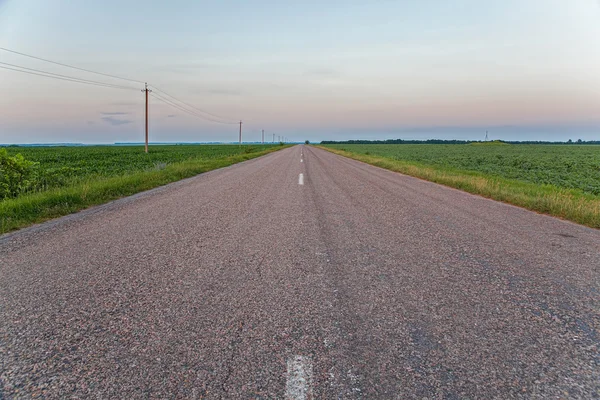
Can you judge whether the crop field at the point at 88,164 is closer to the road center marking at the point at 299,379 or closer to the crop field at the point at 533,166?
the road center marking at the point at 299,379

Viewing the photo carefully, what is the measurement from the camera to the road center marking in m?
1.86

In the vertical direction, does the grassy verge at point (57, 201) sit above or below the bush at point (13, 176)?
below

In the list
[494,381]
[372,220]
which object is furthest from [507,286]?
[372,220]

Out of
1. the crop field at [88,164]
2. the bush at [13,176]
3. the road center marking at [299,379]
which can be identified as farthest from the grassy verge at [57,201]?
the road center marking at [299,379]

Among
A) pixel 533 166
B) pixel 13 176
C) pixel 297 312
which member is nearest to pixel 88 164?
pixel 13 176

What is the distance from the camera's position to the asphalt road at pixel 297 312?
78.2 inches

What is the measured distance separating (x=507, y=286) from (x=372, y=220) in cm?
297

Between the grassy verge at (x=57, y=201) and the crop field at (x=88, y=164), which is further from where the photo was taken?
the crop field at (x=88, y=164)

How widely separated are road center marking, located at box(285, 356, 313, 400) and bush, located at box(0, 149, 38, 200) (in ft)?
27.8

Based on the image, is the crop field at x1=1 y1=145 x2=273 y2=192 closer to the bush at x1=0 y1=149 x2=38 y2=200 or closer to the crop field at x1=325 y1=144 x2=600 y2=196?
the bush at x1=0 y1=149 x2=38 y2=200

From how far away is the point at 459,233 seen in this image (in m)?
5.40

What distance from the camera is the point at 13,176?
7.96 m

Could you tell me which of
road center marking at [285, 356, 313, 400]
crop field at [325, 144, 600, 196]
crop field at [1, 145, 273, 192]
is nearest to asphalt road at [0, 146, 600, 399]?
road center marking at [285, 356, 313, 400]

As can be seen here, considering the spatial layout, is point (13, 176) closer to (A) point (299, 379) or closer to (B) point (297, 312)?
(B) point (297, 312)
